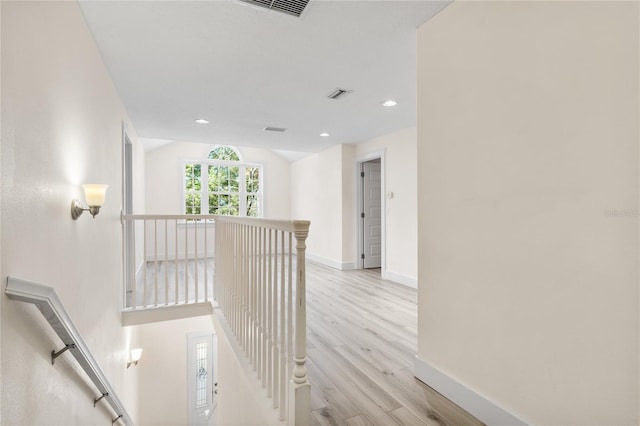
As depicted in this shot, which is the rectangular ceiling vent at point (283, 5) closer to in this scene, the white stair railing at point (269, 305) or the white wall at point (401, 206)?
the white stair railing at point (269, 305)

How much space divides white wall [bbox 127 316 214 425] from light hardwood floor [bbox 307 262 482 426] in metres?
2.39

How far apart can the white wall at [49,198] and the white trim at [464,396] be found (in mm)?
1909

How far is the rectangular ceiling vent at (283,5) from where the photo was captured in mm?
1847

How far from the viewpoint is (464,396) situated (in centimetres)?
172

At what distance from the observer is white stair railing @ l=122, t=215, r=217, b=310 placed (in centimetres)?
337

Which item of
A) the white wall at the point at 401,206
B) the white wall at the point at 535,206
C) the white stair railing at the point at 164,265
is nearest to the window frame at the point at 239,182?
the white stair railing at the point at 164,265

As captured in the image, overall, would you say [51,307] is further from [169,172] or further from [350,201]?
[169,172]

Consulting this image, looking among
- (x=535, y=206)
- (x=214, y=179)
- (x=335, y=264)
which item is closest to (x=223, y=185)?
(x=214, y=179)

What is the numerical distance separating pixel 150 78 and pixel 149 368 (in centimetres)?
410

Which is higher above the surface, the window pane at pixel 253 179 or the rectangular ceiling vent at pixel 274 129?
the rectangular ceiling vent at pixel 274 129

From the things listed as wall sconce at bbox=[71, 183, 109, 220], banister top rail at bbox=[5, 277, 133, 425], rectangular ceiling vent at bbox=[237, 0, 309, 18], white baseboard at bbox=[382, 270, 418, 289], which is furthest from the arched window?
banister top rail at bbox=[5, 277, 133, 425]

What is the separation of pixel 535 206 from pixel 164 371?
17.8 ft

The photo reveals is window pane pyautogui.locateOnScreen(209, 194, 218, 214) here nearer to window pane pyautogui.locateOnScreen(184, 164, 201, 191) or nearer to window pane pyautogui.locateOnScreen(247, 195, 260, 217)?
window pane pyautogui.locateOnScreen(184, 164, 201, 191)

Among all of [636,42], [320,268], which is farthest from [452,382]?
[320,268]
